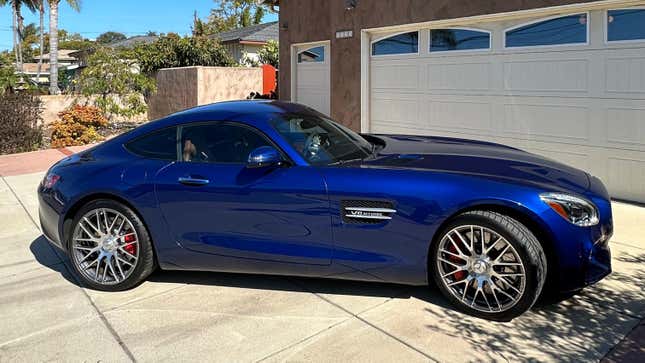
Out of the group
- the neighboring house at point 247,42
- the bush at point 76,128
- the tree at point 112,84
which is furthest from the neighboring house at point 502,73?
the neighboring house at point 247,42

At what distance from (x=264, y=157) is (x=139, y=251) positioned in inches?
52.4

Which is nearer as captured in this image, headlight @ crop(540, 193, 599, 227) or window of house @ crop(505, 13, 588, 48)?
headlight @ crop(540, 193, 599, 227)

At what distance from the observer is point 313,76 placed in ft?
41.1

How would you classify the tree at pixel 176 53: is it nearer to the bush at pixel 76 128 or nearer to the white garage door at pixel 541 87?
the bush at pixel 76 128

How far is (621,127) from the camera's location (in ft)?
22.3

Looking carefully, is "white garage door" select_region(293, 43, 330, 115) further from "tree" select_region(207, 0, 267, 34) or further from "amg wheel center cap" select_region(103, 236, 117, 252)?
"tree" select_region(207, 0, 267, 34)

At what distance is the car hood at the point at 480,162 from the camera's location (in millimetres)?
3900

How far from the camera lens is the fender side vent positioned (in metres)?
3.81

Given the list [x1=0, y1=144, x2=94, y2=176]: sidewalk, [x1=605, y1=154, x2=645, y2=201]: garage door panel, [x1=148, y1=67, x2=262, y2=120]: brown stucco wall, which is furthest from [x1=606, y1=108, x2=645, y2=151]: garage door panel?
[x1=148, y1=67, x2=262, y2=120]: brown stucco wall

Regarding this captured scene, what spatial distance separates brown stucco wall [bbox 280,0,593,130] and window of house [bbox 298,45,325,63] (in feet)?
0.85

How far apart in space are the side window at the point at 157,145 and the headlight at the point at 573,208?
2829mm

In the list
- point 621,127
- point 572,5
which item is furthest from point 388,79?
point 621,127

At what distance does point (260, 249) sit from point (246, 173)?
0.58 metres

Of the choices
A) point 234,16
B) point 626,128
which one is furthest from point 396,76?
point 234,16
